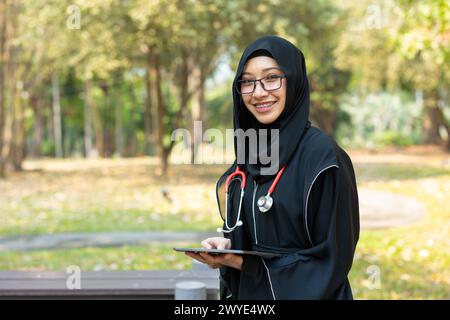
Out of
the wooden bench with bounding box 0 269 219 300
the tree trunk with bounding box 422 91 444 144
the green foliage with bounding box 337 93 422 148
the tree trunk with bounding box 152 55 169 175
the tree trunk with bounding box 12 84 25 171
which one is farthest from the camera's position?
the green foliage with bounding box 337 93 422 148

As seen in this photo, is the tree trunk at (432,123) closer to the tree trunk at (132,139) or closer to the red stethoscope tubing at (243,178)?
the tree trunk at (132,139)

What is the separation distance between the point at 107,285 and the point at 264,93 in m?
2.09

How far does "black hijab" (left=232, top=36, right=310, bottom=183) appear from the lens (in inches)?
76.7

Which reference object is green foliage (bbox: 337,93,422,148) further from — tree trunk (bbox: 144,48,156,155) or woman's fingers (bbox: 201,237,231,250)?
woman's fingers (bbox: 201,237,231,250)

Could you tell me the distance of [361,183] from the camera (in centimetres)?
1477

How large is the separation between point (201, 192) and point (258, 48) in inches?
446

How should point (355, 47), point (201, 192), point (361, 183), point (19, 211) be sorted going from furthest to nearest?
point (355, 47) < point (361, 183) < point (201, 192) < point (19, 211)

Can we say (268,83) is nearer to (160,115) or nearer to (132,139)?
(160,115)

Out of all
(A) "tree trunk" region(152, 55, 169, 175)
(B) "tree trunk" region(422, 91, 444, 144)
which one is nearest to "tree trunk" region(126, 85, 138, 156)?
(B) "tree trunk" region(422, 91, 444, 144)

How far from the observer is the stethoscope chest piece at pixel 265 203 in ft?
6.42

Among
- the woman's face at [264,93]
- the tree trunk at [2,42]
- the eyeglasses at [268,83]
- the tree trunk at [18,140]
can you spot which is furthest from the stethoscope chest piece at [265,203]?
the tree trunk at [18,140]

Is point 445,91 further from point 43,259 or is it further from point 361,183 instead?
point 43,259
